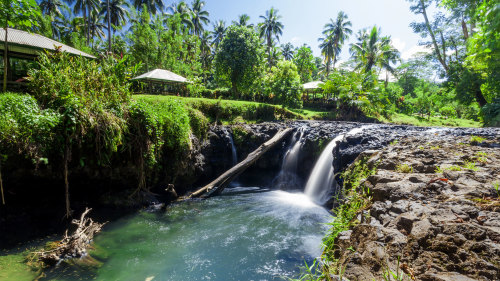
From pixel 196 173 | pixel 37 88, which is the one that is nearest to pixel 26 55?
pixel 37 88

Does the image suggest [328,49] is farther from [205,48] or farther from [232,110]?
[232,110]

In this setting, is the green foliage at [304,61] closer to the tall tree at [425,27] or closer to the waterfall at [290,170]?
the tall tree at [425,27]

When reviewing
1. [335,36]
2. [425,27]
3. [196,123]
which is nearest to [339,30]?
[335,36]

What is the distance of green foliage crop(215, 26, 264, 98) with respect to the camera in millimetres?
21156

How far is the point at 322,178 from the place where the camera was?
9.36 metres

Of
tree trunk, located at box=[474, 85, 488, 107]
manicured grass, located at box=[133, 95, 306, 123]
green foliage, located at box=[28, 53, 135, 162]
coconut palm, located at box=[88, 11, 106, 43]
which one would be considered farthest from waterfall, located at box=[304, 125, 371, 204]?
coconut palm, located at box=[88, 11, 106, 43]

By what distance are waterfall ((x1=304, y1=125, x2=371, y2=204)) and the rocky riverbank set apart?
5.24 m

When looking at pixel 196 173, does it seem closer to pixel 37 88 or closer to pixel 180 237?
pixel 180 237

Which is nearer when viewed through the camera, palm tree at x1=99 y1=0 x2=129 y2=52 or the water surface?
the water surface

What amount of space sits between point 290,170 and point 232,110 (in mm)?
5627

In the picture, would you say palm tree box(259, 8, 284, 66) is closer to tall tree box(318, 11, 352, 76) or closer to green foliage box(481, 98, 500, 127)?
tall tree box(318, 11, 352, 76)

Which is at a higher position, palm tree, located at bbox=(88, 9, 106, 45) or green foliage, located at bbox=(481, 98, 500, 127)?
palm tree, located at bbox=(88, 9, 106, 45)

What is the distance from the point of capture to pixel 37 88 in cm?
571

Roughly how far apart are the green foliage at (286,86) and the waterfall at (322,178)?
11.5m
